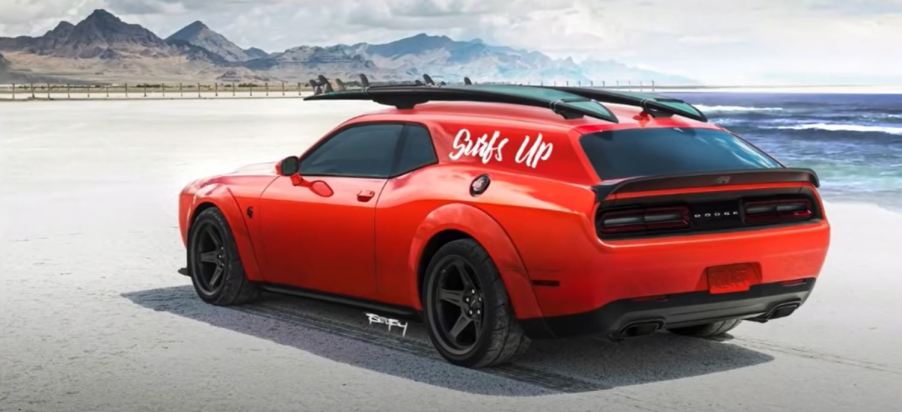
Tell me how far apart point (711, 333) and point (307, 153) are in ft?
9.00

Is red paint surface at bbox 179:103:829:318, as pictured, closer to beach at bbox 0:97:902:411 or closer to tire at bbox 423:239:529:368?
tire at bbox 423:239:529:368

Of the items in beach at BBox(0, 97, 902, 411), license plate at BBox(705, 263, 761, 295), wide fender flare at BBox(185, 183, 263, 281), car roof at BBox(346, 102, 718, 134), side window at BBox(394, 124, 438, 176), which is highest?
car roof at BBox(346, 102, 718, 134)

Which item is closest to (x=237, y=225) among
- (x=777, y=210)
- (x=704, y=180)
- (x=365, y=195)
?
(x=365, y=195)

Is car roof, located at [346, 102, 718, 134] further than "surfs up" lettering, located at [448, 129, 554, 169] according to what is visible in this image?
Yes

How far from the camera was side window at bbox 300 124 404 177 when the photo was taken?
8016 millimetres

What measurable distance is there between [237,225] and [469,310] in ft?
8.12

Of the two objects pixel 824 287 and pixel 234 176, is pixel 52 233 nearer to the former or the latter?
pixel 234 176

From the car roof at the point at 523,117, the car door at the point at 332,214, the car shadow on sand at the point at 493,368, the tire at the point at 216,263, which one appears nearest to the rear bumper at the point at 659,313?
the car shadow on sand at the point at 493,368

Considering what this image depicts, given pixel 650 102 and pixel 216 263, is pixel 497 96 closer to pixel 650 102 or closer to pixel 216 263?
pixel 650 102

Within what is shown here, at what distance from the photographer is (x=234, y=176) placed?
366 inches

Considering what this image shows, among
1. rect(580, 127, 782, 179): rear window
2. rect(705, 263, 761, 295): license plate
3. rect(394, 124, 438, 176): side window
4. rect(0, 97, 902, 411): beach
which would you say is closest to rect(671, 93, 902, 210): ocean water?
rect(0, 97, 902, 411): beach

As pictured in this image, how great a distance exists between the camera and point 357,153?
326 inches

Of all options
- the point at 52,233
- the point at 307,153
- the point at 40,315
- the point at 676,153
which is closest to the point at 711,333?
the point at 676,153

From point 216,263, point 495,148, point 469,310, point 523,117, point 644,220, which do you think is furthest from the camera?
point 216,263
